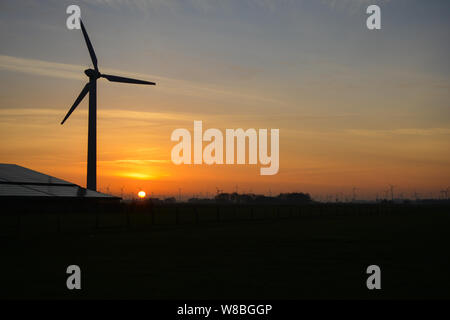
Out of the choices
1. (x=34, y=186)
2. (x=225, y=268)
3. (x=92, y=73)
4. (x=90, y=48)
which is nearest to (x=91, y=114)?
(x=92, y=73)

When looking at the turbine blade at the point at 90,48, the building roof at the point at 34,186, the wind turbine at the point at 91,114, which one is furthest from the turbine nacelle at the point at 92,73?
the building roof at the point at 34,186

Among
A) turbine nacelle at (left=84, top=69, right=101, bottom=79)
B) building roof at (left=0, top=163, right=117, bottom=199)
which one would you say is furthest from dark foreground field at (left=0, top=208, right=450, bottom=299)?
turbine nacelle at (left=84, top=69, right=101, bottom=79)

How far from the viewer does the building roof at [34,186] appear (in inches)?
2172

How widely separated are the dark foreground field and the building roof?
95.7 ft

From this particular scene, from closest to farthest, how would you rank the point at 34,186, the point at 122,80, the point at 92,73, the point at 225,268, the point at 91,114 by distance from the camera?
the point at 225,268
the point at 34,186
the point at 91,114
the point at 92,73
the point at 122,80

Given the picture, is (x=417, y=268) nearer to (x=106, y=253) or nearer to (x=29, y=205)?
(x=106, y=253)

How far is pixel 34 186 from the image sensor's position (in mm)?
60688

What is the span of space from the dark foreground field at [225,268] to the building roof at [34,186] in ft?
95.7

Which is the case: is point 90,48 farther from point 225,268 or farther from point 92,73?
point 225,268

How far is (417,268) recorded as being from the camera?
17375 millimetres

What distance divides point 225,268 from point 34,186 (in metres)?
49.3

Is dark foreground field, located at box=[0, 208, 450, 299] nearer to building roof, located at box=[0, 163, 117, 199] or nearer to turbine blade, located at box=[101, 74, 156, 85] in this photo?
building roof, located at box=[0, 163, 117, 199]

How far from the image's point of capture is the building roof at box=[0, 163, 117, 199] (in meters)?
55.2

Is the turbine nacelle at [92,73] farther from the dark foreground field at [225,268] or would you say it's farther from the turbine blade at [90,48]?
the dark foreground field at [225,268]
